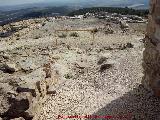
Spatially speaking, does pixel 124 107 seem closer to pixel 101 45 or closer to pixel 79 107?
pixel 79 107

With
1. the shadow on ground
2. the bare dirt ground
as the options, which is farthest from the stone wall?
the bare dirt ground

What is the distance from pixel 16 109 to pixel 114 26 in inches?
1046

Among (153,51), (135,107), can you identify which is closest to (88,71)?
(135,107)

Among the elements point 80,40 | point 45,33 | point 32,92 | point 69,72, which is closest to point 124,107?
point 32,92

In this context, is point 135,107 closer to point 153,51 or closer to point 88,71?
point 153,51

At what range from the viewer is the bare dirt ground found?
18.2m

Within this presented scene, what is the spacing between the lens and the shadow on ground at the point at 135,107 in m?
16.9

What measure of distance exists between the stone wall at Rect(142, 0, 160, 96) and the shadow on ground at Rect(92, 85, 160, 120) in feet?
1.85

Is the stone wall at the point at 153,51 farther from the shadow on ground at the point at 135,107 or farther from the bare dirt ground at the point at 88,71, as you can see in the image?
the bare dirt ground at the point at 88,71

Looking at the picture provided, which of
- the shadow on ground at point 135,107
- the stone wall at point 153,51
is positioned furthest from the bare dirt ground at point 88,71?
the stone wall at point 153,51

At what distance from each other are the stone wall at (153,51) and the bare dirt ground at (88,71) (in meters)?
0.84

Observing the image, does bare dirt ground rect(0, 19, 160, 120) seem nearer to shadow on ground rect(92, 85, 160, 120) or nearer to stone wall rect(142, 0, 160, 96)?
shadow on ground rect(92, 85, 160, 120)

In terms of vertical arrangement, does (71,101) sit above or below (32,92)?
below

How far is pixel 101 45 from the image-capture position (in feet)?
106
